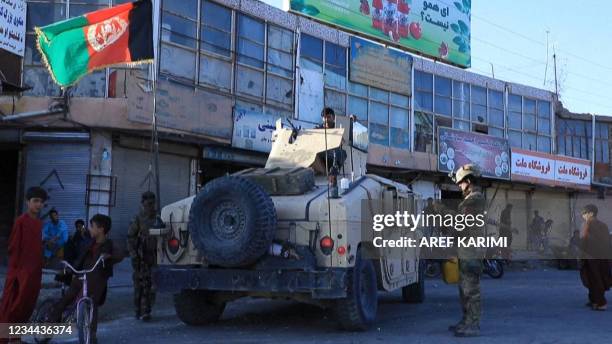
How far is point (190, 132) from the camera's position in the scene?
15844 millimetres

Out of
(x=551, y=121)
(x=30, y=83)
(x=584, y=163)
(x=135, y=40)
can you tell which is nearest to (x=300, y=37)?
(x=30, y=83)

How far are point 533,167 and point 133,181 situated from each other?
18.4 m

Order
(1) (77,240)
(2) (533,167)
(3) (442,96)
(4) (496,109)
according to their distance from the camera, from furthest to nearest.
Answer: (2) (533,167), (4) (496,109), (3) (442,96), (1) (77,240)

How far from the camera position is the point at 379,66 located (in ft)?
75.9

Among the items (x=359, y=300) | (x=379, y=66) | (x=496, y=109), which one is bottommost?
(x=359, y=300)

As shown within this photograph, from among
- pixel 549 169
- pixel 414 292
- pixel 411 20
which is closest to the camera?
pixel 414 292

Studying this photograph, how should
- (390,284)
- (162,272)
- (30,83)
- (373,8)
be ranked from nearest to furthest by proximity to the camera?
(162,272), (390,284), (30,83), (373,8)

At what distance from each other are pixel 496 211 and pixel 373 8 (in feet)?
32.9

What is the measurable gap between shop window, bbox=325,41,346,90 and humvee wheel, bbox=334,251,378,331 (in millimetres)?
13780

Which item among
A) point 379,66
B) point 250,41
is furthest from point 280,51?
point 379,66

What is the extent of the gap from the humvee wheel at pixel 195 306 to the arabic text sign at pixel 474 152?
57.1ft

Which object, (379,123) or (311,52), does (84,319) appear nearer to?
(311,52)

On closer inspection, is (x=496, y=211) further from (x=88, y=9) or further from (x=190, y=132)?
(x=88, y=9)

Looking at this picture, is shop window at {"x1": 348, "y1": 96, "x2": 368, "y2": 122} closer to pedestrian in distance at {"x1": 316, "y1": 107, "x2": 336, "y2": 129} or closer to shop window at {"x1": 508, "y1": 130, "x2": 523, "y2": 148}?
shop window at {"x1": 508, "y1": 130, "x2": 523, "y2": 148}
